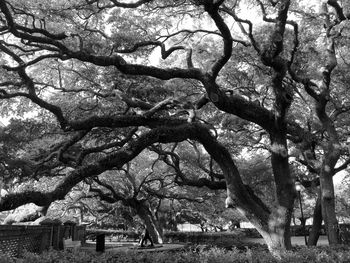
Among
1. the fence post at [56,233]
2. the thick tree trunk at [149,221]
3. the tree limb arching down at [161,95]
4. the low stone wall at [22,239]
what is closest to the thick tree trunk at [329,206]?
the tree limb arching down at [161,95]

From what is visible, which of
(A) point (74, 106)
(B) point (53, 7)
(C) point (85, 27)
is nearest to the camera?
(B) point (53, 7)

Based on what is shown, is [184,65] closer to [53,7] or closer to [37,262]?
[53,7]

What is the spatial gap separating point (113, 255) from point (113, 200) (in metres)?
15.9

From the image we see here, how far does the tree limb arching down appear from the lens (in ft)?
29.5

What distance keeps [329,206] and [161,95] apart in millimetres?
7188

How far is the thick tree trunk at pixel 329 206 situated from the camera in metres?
10.5

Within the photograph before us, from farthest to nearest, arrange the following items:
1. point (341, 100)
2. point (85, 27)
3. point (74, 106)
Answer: point (341, 100)
point (74, 106)
point (85, 27)

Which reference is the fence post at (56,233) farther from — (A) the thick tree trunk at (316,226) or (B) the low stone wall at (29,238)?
(A) the thick tree trunk at (316,226)

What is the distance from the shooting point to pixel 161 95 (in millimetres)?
13883

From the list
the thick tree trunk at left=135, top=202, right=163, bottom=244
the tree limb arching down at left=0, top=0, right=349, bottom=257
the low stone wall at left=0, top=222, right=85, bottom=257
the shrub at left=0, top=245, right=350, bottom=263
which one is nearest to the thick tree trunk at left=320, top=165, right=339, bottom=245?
the tree limb arching down at left=0, top=0, right=349, bottom=257

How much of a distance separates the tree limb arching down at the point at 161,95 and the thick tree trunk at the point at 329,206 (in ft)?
0.21

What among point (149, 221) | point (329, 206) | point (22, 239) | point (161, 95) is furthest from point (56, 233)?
point (149, 221)

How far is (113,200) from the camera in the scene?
21672 millimetres

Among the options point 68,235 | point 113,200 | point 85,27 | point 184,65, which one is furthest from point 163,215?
point 85,27
